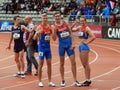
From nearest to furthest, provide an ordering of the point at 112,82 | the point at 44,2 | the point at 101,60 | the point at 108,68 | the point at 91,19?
the point at 112,82 → the point at 108,68 → the point at 101,60 → the point at 91,19 → the point at 44,2

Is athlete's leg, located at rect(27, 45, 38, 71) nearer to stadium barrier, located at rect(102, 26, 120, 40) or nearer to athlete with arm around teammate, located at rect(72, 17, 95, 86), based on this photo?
athlete with arm around teammate, located at rect(72, 17, 95, 86)

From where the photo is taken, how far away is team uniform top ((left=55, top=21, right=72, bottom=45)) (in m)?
11.9

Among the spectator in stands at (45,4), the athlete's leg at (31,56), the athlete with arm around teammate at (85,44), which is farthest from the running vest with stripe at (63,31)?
the spectator in stands at (45,4)

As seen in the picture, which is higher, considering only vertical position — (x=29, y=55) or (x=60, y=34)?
(x=60, y=34)

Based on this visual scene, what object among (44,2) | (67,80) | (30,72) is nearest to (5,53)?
(30,72)

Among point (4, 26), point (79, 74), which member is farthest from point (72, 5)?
point (79, 74)

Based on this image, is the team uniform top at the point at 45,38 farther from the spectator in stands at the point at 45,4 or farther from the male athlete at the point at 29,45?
the spectator in stands at the point at 45,4

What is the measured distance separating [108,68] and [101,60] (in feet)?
8.79

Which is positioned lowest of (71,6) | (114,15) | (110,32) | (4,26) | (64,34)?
(4,26)

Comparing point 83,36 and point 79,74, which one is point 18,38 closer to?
point 79,74

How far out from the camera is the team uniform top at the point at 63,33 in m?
11.9

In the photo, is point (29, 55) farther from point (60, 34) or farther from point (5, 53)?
point (5, 53)

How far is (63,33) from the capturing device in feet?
39.0

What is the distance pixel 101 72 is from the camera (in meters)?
14.7
